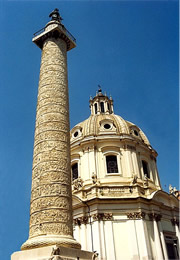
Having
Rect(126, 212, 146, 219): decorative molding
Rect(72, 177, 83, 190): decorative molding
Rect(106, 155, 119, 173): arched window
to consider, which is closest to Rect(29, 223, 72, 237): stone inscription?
Rect(126, 212, 146, 219): decorative molding

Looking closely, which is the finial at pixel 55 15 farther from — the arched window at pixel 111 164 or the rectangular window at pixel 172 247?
the rectangular window at pixel 172 247

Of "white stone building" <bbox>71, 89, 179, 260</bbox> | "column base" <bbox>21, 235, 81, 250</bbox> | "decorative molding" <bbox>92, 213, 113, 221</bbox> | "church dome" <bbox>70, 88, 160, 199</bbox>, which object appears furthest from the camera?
"church dome" <bbox>70, 88, 160, 199</bbox>

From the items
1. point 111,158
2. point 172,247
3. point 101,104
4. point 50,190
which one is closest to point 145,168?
point 111,158

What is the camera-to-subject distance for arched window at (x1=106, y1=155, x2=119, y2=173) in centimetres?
2614

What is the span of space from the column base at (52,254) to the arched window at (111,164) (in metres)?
16.8

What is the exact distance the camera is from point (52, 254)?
836 cm

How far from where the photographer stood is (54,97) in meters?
12.8

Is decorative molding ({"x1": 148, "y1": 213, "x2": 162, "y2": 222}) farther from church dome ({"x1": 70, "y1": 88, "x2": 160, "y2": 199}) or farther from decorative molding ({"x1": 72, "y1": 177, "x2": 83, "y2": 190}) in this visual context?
decorative molding ({"x1": 72, "y1": 177, "x2": 83, "y2": 190})

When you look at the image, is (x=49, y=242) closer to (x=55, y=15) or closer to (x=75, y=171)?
(x=55, y=15)

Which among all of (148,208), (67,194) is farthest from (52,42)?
(148,208)

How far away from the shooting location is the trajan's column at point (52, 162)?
9.24 m

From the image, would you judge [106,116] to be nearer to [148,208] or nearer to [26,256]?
[148,208]

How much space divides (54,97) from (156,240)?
15.0 metres

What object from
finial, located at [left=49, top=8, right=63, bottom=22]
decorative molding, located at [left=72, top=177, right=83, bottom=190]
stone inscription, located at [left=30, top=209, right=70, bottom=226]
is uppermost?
finial, located at [left=49, top=8, right=63, bottom=22]
